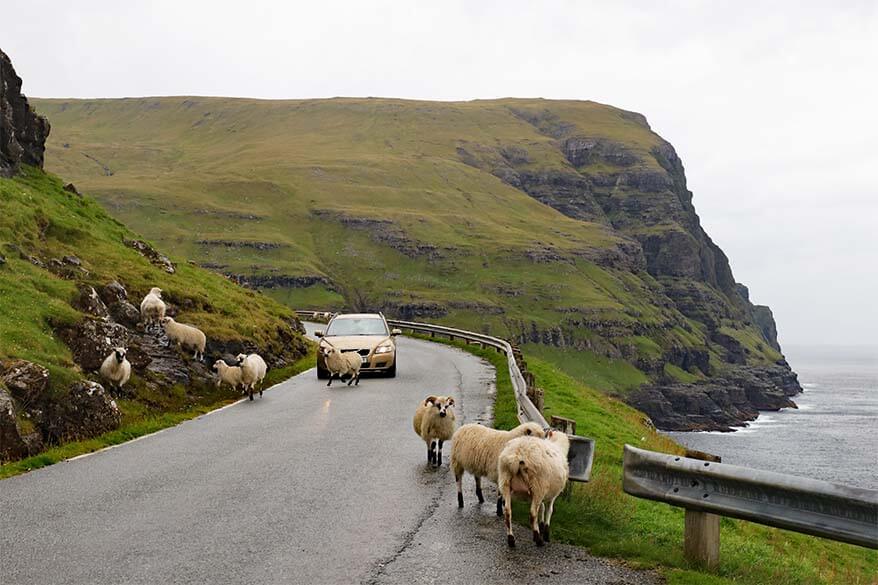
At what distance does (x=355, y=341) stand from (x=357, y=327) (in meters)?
1.21

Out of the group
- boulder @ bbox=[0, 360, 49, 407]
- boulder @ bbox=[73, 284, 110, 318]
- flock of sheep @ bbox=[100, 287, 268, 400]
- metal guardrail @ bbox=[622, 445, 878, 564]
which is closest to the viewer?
metal guardrail @ bbox=[622, 445, 878, 564]

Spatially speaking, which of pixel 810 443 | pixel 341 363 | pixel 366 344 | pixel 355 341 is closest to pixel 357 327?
pixel 355 341

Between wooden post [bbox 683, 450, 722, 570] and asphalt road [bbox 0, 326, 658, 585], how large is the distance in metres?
0.77

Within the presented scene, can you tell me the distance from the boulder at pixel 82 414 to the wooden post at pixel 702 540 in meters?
11.8

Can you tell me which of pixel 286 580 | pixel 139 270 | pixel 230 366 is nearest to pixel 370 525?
pixel 286 580

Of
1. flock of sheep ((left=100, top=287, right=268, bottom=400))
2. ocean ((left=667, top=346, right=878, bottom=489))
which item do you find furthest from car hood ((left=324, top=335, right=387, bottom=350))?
ocean ((left=667, top=346, right=878, bottom=489))

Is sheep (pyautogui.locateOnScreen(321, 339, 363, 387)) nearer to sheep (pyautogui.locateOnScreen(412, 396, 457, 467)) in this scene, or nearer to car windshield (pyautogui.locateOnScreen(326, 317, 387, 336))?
car windshield (pyautogui.locateOnScreen(326, 317, 387, 336))

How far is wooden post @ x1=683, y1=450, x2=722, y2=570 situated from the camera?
278 inches

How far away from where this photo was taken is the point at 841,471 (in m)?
85.6

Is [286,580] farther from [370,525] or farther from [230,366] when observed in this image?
[230,366]

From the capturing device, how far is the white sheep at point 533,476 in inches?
297

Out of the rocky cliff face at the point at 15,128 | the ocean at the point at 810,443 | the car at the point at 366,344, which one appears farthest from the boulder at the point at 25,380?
the ocean at the point at 810,443

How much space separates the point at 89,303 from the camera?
20.1m

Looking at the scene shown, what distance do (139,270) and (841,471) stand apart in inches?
3376
